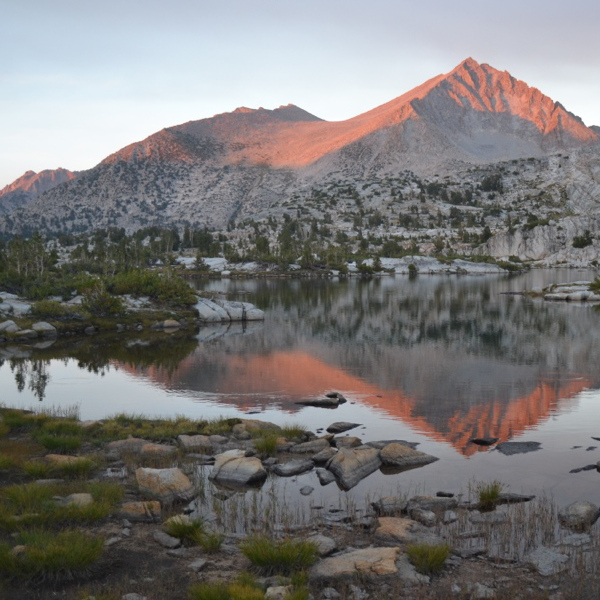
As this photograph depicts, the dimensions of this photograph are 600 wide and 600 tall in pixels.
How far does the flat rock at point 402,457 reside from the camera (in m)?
18.8

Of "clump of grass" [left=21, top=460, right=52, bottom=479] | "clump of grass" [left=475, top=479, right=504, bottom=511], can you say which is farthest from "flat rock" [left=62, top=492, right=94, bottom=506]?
"clump of grass" [left=475, top=479, right=504, bottom=511]

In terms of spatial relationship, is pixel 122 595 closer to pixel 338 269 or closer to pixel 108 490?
pixel 108 490

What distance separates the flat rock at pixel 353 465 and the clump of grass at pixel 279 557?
18.8 ft

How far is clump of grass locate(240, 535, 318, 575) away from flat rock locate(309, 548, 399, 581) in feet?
0.77

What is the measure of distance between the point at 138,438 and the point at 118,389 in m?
13.1

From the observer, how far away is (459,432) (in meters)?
23.2

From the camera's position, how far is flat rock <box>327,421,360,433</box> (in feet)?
76.8

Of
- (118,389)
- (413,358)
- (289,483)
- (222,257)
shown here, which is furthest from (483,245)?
(289,483)

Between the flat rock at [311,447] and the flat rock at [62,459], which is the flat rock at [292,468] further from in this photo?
the flat rock at [62,459]

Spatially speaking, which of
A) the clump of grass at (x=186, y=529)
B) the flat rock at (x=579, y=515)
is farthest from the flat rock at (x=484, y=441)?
the clump of grass at (x=186, y=529)

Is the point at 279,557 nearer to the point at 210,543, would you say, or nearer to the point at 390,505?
the point at 210,543

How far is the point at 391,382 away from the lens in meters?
33.2

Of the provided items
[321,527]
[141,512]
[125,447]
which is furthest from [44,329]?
[321,527]

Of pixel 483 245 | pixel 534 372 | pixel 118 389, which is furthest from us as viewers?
pixel 483 245
